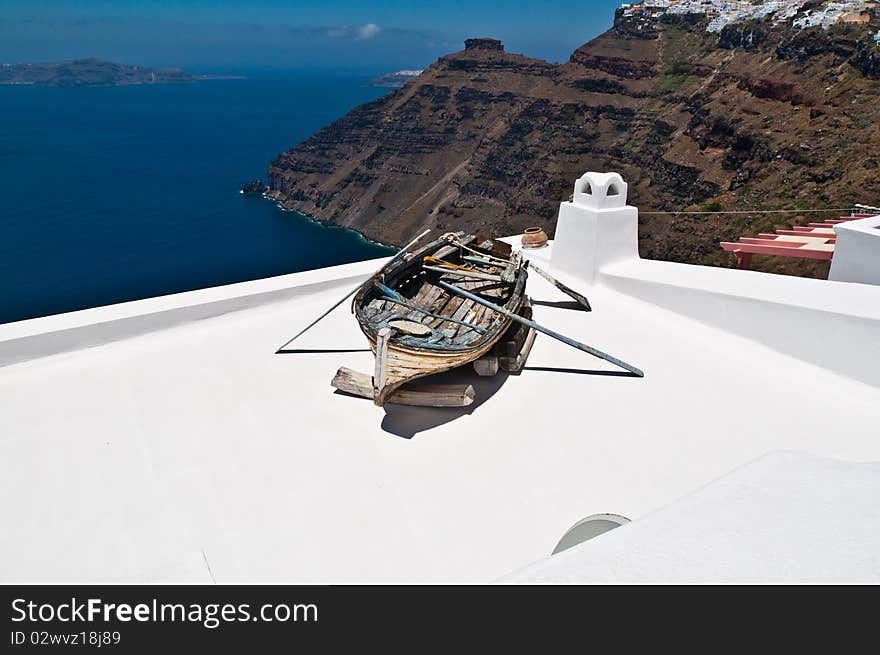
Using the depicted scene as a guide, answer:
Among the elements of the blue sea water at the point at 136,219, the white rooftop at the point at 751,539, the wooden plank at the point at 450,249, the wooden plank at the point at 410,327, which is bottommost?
the blue sea water at the point at 136,219

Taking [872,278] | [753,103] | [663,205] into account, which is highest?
[753,103]

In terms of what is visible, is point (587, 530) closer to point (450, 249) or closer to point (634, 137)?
point (450, 249)

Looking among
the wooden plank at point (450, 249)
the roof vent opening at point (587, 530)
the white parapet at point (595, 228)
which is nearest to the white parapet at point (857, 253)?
the white parapet at point (595, 228)

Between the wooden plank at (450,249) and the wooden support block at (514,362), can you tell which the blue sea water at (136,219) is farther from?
the wooden support block at (514,362)

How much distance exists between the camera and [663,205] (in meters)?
49.4

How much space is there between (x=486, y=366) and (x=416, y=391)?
30.6 inches

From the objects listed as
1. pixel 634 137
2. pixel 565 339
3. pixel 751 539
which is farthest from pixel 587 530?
pixel 634 137

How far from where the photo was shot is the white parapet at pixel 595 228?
332 inches

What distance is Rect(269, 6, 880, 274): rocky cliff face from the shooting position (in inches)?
1516

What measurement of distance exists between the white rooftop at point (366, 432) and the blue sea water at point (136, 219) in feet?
162

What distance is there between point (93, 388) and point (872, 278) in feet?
26.0

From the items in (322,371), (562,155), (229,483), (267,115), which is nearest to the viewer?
(229,483)
